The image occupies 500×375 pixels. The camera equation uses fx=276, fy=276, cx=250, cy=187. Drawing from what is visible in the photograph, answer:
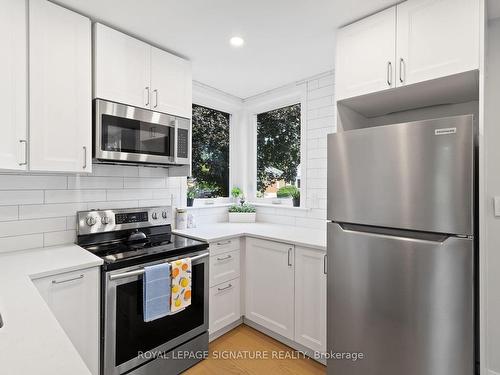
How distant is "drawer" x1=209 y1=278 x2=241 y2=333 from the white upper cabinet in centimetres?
160

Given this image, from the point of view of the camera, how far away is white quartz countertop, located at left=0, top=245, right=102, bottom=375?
26.4 inches

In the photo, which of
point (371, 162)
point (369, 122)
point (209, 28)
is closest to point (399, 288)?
point (371, 162)

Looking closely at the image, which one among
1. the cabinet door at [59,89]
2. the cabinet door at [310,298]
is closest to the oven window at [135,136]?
the cabinet door at [59,89]

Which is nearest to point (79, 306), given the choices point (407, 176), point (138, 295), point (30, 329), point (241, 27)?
point (138, 295)

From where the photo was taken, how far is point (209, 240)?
7.23 feet

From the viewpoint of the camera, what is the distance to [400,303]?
4.74 feet

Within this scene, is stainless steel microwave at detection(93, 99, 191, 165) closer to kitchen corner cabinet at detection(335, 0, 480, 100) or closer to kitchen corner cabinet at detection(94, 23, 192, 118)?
kitchen corner cabinet at detection(94, 23, 192, 118)

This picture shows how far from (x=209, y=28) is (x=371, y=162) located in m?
1.42

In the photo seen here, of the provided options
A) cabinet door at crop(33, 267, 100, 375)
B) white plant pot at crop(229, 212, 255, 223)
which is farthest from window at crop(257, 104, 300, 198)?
cabinet door at crop(33, 267, 100, 375)

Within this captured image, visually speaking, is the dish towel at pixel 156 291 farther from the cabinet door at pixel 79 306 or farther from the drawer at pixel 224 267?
the drawer at pixel 224 267

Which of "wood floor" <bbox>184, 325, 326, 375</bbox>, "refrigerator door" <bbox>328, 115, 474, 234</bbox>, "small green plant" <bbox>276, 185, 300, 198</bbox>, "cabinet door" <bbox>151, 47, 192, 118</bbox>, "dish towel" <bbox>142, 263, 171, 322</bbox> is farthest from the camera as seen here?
"small green plant" <bbox>276, 185, 300, 198</bbox>

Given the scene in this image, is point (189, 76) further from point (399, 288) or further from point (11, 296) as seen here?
point (399, 288)

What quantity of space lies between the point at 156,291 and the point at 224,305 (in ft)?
2.62

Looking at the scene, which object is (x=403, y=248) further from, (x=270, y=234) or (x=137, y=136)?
(x=137, y=136)
